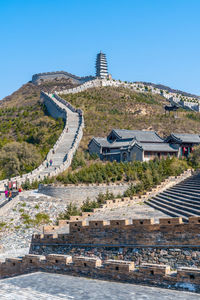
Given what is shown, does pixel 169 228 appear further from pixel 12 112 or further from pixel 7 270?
pixel 12 112

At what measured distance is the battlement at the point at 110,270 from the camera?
8.03 metres

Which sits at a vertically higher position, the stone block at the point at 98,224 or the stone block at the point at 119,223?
the stone block at the point at 119,223

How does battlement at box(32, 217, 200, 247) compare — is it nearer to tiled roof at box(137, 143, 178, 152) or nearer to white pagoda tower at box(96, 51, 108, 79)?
tiled roof at box(137, 143, 178, 152)

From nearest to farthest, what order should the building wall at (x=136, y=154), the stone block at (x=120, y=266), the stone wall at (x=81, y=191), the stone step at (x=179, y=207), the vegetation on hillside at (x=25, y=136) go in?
1. the stone block at (x=120, y=266)
2. the stone step at (x=179, y=207)
3. the stone wall at (x=81, y=191)
4. the building wall at (x=136, y=154)
5. the vegetation on hillside at (x=25, y=136)

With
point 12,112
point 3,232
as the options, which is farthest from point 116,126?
point 3,232

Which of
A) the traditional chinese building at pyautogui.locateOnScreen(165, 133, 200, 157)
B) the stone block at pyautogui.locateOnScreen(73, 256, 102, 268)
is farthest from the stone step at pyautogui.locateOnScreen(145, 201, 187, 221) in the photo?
the traditional chinese building at pyautogui.locateOnScreen(165, 133, 200, 157)

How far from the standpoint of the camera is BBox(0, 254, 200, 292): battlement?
803cm

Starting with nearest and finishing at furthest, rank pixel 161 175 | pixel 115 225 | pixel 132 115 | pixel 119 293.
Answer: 1. pixel 119 293
2. pixel 115 225
3. pixel 161 175
4. pixel 132 115

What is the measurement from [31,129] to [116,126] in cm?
1388

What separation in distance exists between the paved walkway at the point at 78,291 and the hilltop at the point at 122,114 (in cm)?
3949

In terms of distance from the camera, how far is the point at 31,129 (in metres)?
58.7

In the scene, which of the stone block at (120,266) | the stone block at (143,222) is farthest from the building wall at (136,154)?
the stone block at (120,266)

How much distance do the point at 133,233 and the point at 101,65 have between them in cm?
10716

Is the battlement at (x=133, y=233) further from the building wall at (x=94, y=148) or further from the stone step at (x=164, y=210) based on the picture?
the building wall at (x=94, y=148)
